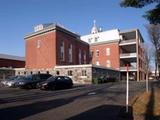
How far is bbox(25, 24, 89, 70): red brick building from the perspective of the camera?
2311 inches

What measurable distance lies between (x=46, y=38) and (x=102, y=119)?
4955 centimetres

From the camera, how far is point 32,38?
65.4 m

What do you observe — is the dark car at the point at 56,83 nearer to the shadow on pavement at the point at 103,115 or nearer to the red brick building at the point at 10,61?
the shadow on pavement at the point at 103,115

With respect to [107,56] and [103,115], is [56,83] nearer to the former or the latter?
[103,115]

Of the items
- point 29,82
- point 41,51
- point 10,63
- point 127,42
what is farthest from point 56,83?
point 127,42

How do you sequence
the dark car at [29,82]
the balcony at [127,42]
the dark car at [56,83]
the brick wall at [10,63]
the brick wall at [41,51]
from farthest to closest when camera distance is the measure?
the balcony at [127,42] → the brick wall at [10,63] → the brick wall at [41,51] → the dark car at [29,82] → the dark car at [56,83]

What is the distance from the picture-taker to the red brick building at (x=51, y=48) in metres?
58.7

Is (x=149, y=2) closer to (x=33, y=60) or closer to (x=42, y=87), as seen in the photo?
(x=42, y=87)

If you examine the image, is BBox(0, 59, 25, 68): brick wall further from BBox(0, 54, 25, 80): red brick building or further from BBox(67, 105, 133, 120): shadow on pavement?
BBox(67, 105, 133, 120): shadow on pavement

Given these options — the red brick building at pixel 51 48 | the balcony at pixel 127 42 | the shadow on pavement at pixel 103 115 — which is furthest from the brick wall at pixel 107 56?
the shadow on pavement at pixel 103 115

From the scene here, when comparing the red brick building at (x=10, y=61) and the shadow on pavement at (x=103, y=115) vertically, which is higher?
the red brick building at (x=10, y=61)

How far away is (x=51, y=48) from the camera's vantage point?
59.0 meters

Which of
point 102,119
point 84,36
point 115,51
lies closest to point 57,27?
point 115,51

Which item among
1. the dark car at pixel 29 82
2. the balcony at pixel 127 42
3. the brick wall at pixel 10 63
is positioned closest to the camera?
the dark car at pixel 29 82
